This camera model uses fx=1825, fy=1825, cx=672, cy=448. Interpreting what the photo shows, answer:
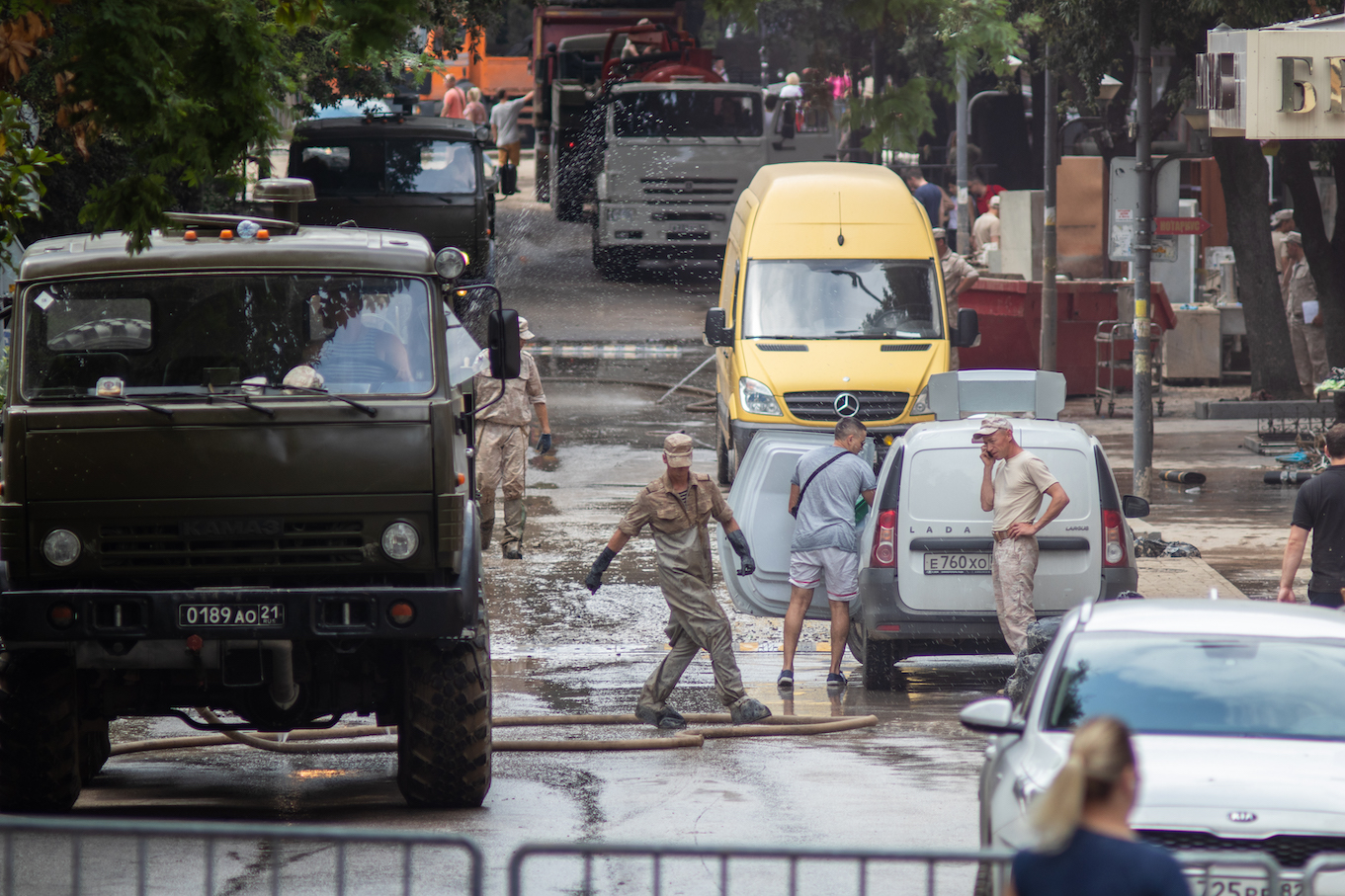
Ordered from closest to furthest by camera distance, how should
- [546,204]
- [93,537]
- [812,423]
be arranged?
[93,537], [812,423], [546,204]

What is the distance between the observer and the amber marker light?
7859 millimetres

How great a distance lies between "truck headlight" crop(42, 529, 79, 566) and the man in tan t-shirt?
5.35 metres

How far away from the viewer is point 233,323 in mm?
8250

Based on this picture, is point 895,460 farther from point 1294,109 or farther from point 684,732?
point 1294,109

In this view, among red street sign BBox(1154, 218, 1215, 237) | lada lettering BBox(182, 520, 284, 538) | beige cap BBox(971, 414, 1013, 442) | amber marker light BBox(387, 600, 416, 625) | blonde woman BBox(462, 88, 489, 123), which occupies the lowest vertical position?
amber marker light BBox(387, 600, 416, 625)

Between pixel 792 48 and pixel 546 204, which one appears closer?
pixel 546 204

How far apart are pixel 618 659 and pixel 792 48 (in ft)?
115

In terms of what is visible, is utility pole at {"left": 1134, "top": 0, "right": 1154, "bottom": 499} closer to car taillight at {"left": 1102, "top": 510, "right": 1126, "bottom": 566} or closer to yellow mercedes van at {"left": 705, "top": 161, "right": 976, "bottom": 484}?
yellow mercedes van at {"left": 705, "top": 161, "right": 976, "bottom": 484}

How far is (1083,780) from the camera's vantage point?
393 centimetres

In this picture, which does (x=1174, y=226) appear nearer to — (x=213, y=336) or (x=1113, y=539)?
(x=1113, y=539)

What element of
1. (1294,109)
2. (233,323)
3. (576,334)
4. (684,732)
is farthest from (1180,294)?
(233,323)

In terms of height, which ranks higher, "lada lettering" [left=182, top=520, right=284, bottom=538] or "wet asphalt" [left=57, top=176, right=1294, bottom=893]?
"lada lettering" [left=182, top=520, right=284, bottom=538]

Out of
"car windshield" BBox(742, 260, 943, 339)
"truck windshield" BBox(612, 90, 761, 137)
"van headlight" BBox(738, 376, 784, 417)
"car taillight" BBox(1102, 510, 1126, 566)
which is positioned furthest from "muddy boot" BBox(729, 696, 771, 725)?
"truck windshield" BBox(612, 90, 761, 137)

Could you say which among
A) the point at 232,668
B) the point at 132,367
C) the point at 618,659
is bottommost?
the point at 618,659
